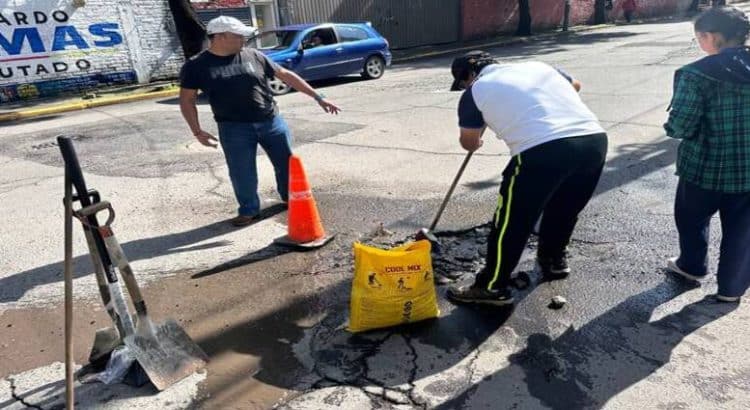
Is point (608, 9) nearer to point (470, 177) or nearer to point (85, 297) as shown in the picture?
point (470, 177)

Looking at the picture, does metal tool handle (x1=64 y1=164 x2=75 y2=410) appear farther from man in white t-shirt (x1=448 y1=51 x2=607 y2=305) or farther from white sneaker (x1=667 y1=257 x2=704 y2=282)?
white sneaker (x1=667 y1=257 x2=704 y2=282)

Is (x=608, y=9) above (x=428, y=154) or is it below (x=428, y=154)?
above

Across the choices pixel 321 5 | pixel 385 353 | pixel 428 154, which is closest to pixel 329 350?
pixel 385 353

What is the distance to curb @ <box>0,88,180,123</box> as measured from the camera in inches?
460

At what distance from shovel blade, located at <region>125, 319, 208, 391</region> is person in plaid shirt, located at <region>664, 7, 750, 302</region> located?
9.69 feet

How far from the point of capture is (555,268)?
3826 millimetres

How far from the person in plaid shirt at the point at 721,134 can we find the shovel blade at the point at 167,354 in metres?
2.95

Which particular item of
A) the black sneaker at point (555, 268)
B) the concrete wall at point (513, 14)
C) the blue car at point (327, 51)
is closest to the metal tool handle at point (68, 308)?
the black sneaker at point (555, 268)

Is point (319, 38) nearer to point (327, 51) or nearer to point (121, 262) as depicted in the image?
point (327, 51)

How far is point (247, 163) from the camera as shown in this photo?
4938 millimetres

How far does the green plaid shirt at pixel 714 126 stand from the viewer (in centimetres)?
302

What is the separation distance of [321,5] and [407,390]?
1761cm

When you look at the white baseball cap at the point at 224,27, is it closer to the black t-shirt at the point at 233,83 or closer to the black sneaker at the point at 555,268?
the black t-shirt at the point at 233,83

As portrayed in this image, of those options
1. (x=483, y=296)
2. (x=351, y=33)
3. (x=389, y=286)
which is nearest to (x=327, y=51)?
(x=351, y=33)
